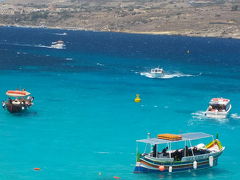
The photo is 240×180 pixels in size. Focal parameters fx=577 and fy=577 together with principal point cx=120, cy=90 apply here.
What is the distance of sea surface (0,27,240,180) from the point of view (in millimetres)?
55822

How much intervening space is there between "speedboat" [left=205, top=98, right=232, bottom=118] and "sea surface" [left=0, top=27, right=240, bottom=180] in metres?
1.20

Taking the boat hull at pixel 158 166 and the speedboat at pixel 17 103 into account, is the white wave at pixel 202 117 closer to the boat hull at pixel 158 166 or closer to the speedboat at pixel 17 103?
the speedboat at pixel 17 103

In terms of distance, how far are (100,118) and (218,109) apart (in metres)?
17.2

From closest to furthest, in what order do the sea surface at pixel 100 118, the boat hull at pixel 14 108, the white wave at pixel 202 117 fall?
the sea surface at pixel 100 118
the boat hull at pixel 14 108
the white wave at pixel 202 117

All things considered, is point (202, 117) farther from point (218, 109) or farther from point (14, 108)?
point (14, 108)

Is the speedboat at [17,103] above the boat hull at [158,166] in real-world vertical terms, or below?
above

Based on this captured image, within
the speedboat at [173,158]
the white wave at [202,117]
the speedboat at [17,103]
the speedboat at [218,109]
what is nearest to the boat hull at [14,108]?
the speedboat at [17,103]

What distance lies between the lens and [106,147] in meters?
62.6

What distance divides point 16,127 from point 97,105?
60.3 feet

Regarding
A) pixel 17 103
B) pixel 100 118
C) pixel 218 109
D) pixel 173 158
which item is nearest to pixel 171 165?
pixel 173 158

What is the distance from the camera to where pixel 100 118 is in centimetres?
7681

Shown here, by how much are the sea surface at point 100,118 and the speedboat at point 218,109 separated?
120 cm

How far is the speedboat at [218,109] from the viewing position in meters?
Result: 79.6

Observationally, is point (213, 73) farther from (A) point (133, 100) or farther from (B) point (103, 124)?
(B) point (103, 124)
